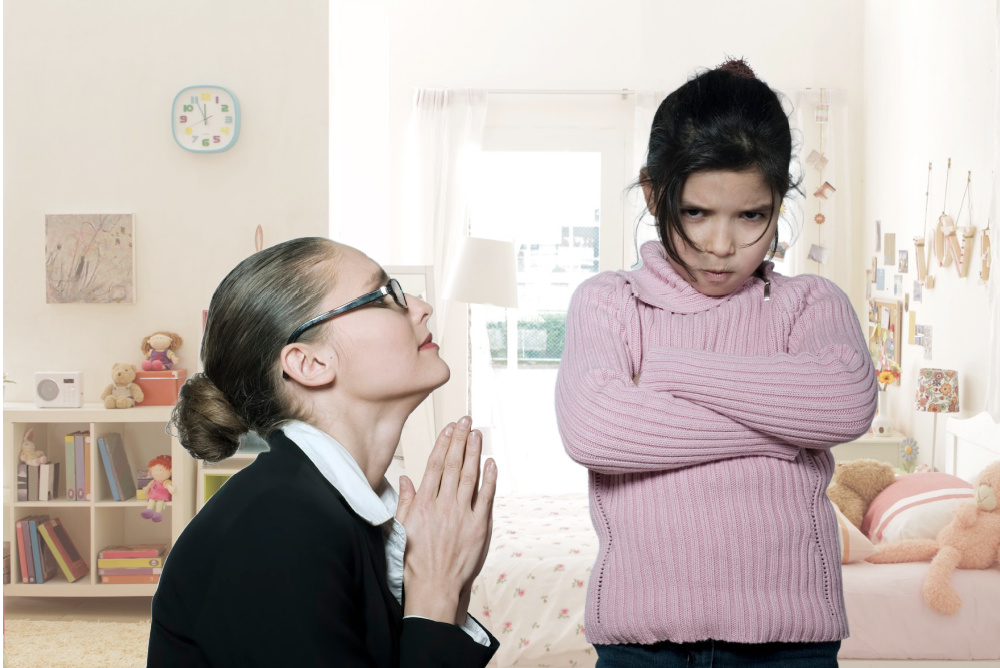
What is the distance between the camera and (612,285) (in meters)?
1.21

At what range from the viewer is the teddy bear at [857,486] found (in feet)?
Answer: 9.70

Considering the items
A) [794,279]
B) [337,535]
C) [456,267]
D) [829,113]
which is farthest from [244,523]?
[829,113]

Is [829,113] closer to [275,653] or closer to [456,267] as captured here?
[456,267]

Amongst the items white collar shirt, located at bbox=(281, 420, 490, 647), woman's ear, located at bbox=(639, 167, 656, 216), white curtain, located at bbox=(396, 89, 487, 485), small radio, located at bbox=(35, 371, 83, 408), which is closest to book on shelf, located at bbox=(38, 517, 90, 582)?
small radio, located at bbox=(35, 371, 83, 408)

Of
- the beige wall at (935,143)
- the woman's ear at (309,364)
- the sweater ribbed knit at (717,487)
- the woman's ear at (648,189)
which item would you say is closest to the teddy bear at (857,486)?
the beige wall at (935,143)

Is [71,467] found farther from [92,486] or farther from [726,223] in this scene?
[726,223]

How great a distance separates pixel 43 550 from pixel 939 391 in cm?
343

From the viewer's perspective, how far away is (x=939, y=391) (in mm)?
3240

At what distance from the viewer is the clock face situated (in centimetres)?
336

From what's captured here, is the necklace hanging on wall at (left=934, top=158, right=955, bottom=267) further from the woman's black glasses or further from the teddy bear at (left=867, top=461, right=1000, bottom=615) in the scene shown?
the woman's black glasses

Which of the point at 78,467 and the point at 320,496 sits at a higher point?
the point at 320,496

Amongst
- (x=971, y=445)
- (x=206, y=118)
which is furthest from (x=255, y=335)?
(x=971, y=445)

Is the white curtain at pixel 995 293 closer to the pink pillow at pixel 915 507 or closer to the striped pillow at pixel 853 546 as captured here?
Result: the pink pillow at pixel 915 507

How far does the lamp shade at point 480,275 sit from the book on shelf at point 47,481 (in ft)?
6.14
